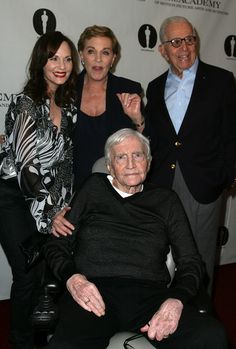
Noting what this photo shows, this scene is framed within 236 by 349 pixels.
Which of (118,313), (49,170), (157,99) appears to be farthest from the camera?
(157,99)

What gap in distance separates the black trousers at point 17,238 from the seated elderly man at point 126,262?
1.06 feet

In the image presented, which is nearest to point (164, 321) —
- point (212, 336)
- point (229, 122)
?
point (212, 336)

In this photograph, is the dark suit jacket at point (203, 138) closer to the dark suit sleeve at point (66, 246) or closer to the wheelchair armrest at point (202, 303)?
the dark suit sleeve at point (66, 246)

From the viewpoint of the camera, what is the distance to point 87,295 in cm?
188

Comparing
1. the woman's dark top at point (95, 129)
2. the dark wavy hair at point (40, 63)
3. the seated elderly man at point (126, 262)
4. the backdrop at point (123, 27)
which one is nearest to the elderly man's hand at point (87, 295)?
the seated elderly man at point (126, 262)

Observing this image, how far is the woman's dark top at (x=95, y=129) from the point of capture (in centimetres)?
254

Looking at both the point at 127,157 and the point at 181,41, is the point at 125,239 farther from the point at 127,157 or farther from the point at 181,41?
the point at 181,41

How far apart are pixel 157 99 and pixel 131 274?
1141 millimetres

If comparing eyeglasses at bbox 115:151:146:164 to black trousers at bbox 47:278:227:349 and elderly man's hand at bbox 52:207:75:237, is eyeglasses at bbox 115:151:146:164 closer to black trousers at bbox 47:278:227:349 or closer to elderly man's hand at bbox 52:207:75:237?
elderly man's hand at bbox 52:207:75:237

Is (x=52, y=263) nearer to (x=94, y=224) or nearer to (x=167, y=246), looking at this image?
(x=94, y=224)

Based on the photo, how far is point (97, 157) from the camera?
2588 mm

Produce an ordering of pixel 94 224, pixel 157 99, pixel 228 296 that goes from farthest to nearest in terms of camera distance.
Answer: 1. pixel 228 296
2. pixel 157 99
3. pixel 94 224

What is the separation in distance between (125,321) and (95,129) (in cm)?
106

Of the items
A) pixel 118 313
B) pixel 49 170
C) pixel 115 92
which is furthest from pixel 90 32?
pixel 118 313
